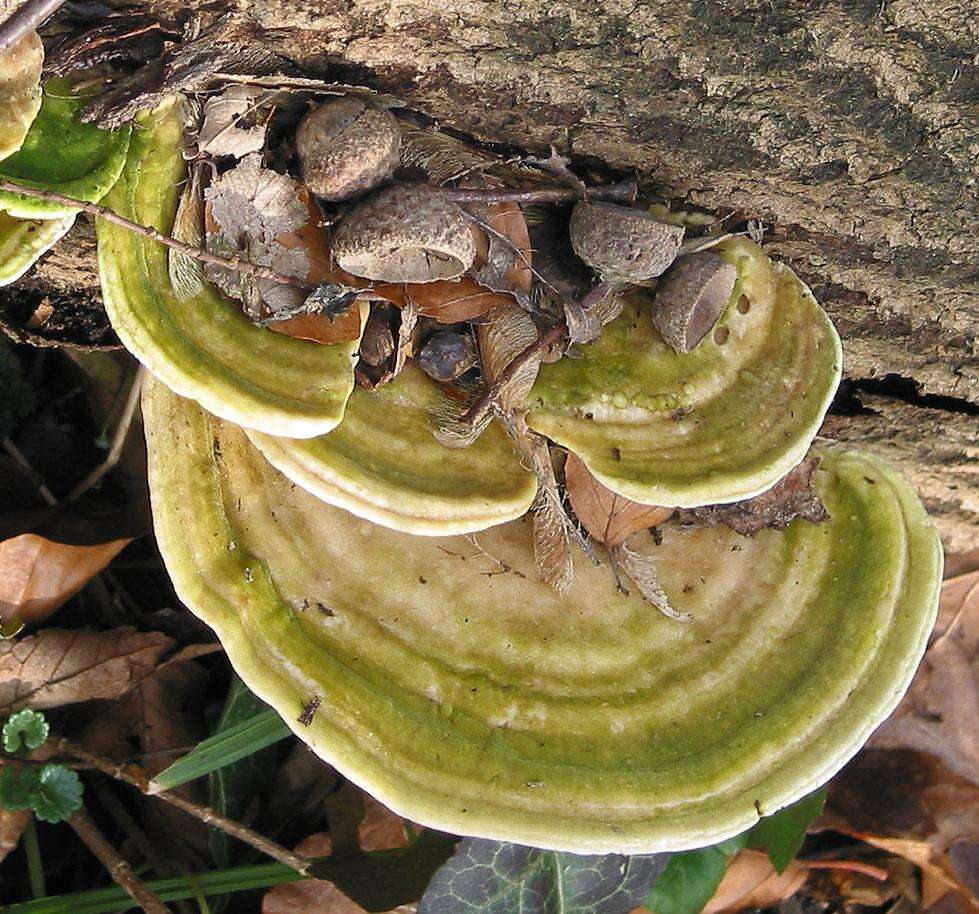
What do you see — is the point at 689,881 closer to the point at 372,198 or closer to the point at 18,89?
the point at 372,198

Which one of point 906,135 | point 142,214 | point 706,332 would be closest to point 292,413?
point 142,214

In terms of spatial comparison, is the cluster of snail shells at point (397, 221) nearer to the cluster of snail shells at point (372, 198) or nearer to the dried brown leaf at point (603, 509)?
the cluster of snail shells at point (372, 198)

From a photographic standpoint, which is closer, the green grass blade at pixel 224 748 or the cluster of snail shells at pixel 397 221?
the cluster of snail shells at pixel 397 221

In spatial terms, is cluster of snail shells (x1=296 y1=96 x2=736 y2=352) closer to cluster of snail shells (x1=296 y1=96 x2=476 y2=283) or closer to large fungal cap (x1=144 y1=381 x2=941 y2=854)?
cluster of snail shells (x1=296 y1=96 x2=476 y2=283)

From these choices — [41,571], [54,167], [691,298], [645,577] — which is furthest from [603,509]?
[41,571]

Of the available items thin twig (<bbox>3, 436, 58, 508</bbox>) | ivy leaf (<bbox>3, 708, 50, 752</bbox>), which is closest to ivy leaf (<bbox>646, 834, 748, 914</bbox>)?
ivy leaf (<bbox>3, 708, 50, 752</bbox>)

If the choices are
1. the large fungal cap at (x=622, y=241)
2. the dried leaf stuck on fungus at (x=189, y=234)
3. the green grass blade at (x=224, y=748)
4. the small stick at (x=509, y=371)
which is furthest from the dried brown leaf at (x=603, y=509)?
the green grass blade at (x=224, y=748)
